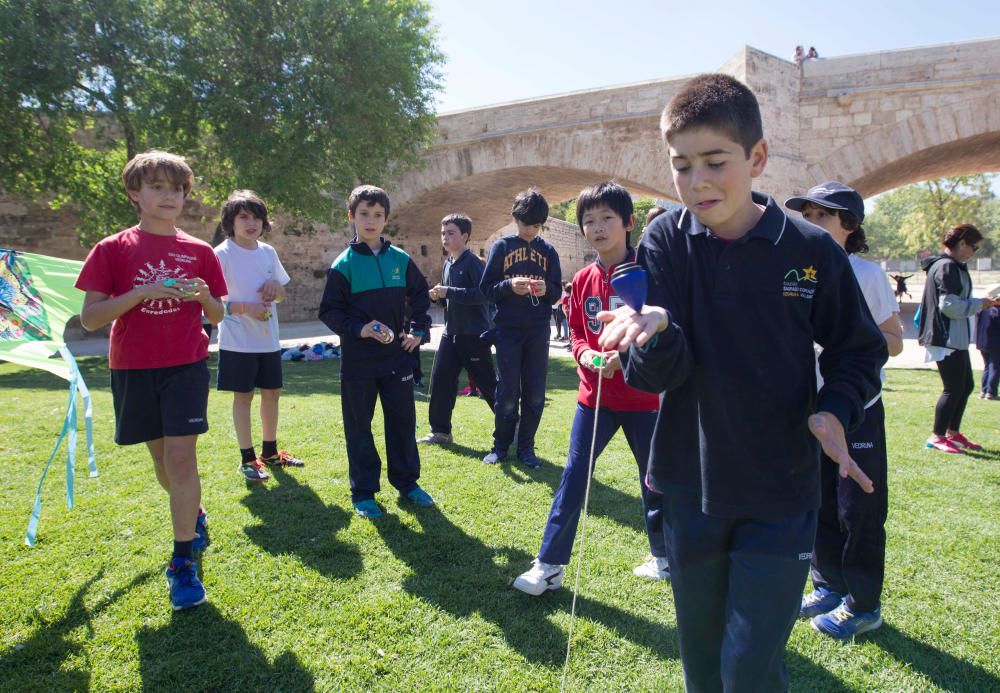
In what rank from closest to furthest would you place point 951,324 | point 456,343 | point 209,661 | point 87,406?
1. point 209,661
2. point 87,406
3. point 951,324
4. point 456,343

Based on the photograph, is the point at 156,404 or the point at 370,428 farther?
the point at 370,428

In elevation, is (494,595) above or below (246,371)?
below

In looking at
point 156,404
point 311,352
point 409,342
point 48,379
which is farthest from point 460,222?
point 48,379

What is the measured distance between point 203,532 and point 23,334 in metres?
1.40

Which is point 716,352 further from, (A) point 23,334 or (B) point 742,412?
(A) point 23,334

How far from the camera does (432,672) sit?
2.40 meters

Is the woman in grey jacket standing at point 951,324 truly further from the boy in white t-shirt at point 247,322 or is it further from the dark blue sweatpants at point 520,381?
the boy in white t-shirt at point 247,322

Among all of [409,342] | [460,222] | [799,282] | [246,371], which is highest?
[460,222]

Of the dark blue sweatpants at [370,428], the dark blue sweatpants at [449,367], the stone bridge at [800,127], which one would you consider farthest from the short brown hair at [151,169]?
the stone bridge at [800,127]

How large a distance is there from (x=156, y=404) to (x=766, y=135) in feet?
48.8

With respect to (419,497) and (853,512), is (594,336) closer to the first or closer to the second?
(853,512)

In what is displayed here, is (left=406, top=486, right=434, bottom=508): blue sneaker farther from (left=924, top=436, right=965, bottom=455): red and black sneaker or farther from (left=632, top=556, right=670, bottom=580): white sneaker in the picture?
(left=924, top=436, right=965, bottom=455): red and black sneaker

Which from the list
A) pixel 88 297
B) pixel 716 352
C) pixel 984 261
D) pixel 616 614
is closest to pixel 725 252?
pixel 716 352

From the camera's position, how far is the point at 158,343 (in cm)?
294
